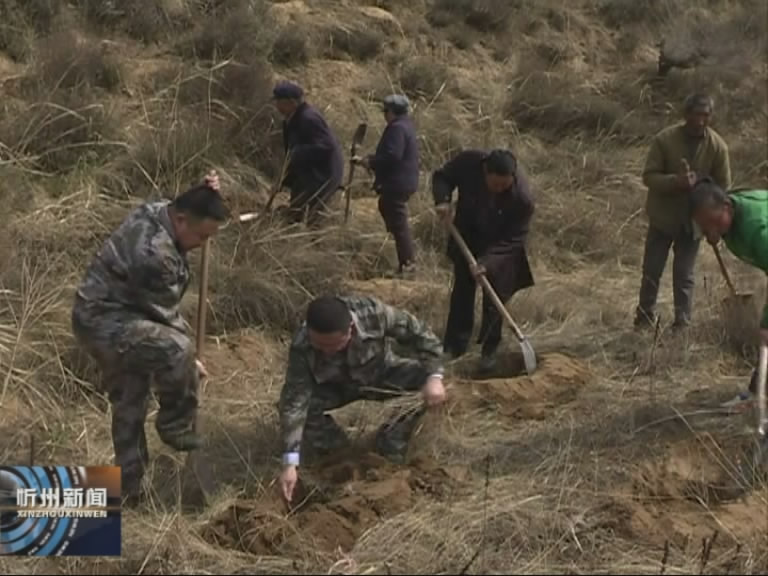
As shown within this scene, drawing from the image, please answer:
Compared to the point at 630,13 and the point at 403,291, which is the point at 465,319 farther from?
the point at 630,13

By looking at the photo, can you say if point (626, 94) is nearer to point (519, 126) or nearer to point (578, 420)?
point (519, 126)

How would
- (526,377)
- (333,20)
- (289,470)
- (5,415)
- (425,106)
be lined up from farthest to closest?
(333,20) → (425,106) → (526,377) → (5,415) → (289,470)

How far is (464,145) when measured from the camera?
41.2 feet

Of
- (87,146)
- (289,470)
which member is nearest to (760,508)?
(289,470)

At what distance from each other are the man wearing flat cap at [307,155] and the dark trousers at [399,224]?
457 mm

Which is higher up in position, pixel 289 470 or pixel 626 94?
pixel 289 470

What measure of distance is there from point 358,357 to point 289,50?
8680mm

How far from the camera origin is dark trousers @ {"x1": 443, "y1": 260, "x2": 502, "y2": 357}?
7004mm

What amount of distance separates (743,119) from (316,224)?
25.0ft

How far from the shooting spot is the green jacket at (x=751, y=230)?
5.18 metres

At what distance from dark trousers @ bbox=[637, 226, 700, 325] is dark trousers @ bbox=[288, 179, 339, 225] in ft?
9.45

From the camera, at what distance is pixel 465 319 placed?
714cm

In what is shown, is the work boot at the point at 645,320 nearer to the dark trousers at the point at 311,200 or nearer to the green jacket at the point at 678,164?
the green jacket at the point at 678,164

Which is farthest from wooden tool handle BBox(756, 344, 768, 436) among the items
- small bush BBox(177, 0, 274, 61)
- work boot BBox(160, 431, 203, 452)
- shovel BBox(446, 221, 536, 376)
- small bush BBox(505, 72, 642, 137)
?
small bush BBox(505, 72, 642, 137)
